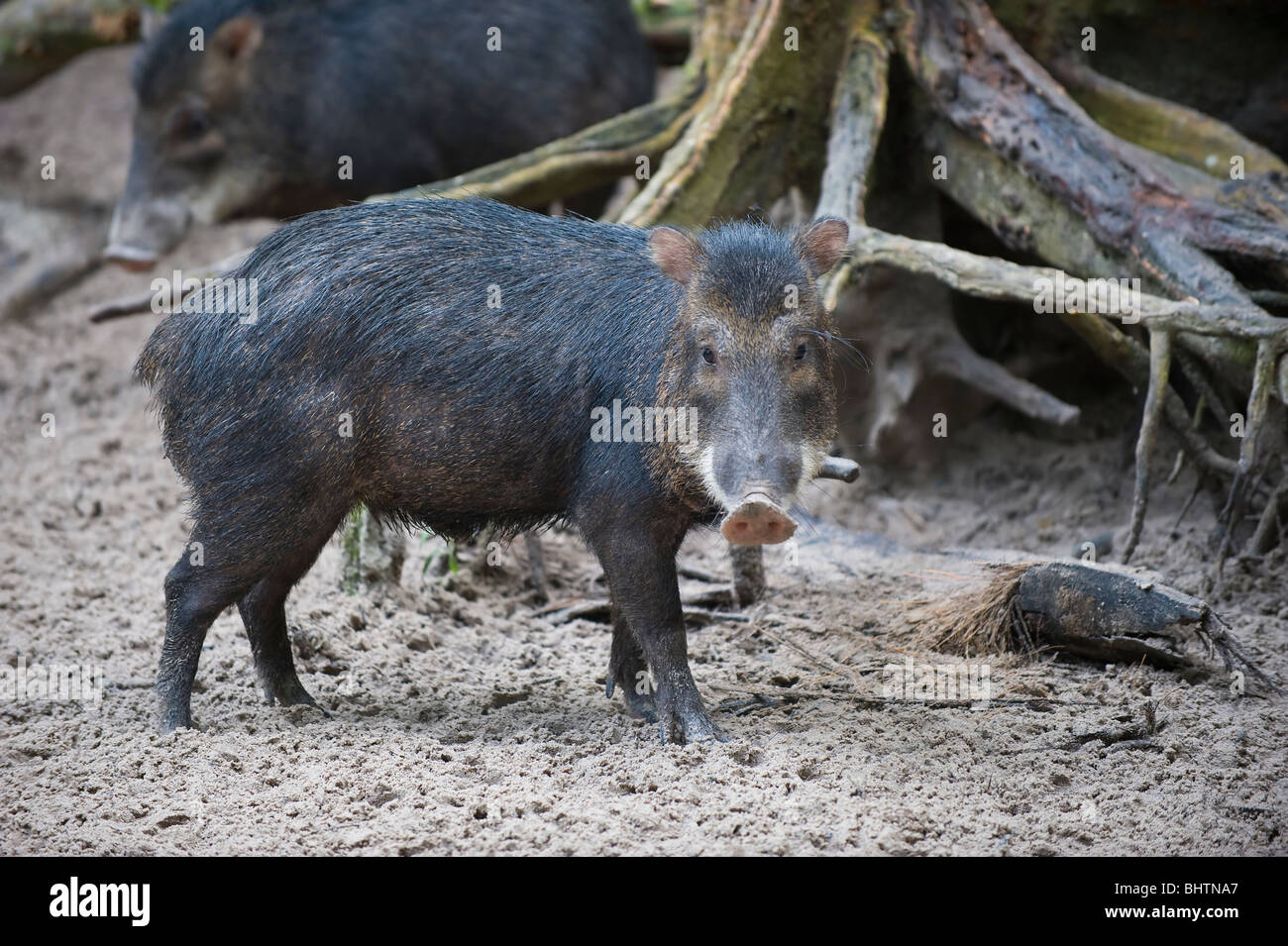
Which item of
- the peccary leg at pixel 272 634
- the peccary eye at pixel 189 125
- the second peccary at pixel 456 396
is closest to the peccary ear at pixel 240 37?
the peccary eye at pixel 189 125

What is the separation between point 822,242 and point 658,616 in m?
1.22

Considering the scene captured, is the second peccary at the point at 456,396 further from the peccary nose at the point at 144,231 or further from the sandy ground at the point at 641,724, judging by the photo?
the peccary nose at the point at 144,231

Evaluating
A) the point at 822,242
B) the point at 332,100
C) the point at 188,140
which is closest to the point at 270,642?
the point at 822,242

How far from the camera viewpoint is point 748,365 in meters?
3.57

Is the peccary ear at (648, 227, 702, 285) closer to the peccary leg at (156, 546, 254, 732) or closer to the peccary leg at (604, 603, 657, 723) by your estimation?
the peccary leg at (604, 603, 657, 723)

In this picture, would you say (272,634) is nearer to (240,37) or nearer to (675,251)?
(675,251)

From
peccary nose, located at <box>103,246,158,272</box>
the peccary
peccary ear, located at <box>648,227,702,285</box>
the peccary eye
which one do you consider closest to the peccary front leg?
peccary ear, located at <box>648,227,702,285</box>

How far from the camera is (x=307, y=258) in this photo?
13.1ft

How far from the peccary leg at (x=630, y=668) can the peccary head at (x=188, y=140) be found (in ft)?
13.8

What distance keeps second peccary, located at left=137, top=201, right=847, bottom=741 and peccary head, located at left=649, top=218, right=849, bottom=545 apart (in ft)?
0.03

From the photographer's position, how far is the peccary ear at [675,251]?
3734 mm

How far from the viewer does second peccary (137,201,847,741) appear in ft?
12.5

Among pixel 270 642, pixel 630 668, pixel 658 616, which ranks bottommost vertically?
pixel 630 668

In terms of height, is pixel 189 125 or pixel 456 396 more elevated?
pixel 189 125
